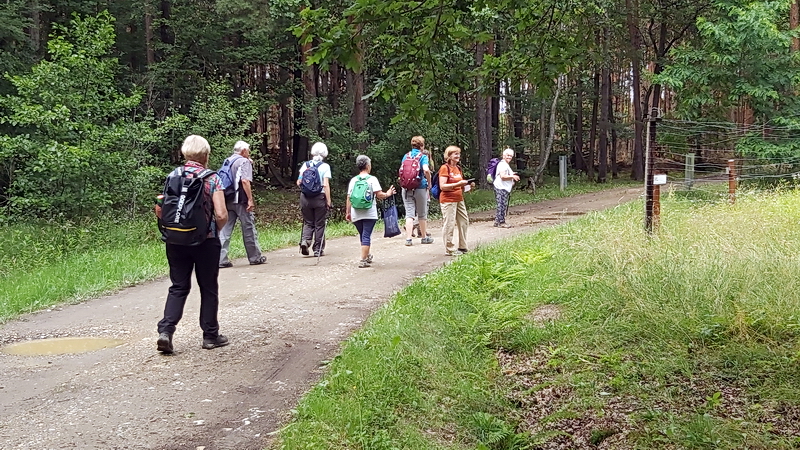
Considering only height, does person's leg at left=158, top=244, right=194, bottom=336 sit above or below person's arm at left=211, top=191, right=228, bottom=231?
below

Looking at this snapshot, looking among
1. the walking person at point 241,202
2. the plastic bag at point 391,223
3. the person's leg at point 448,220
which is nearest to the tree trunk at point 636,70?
the plastic bag at point 391,223

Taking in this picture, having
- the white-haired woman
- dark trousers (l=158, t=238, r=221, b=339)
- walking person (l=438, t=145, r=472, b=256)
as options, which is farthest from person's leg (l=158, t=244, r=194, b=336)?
walking person (l=438, t=145, r=472, b=256)

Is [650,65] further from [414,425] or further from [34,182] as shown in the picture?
[414,425]

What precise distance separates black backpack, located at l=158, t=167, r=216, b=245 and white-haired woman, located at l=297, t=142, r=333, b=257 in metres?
4.46

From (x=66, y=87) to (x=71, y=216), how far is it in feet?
9.75

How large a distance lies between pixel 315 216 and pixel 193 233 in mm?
4930

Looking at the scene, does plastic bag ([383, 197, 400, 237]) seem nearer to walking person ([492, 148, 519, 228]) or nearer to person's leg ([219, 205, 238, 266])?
person's leg ([219, 205, 238, 266])

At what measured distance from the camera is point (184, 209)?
5.18 m

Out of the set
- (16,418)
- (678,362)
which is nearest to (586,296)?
(678,362)

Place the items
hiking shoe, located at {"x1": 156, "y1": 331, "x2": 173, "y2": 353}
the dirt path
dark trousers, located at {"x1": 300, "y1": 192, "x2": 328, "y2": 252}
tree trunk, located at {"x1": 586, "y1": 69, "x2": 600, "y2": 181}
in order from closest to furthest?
the dirt path < hiking shoe, located at {"x1": 156, "y1": 331, "x2": 173, "y2": 353} < dark trousers, located at {"x1": 300, "y1": 192, "x2": 328, "y2": 252} < tree trunk, located at {"x1": 586, "y1": 69, "x2": 600, "y2": 181}

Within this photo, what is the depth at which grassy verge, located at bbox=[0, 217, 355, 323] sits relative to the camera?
8.01 metres

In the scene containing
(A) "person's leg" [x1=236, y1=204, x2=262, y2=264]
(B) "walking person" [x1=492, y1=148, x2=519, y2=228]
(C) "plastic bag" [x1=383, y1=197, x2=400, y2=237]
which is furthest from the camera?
(B) "walking person" [x1=492, y1=148, x2=519, y2=228]

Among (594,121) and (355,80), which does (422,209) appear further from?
(594,121)

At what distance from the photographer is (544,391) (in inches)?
188
